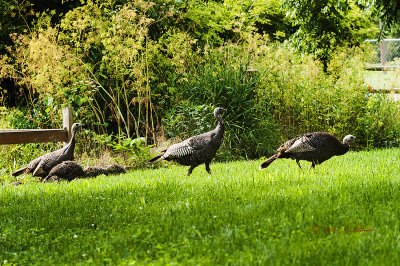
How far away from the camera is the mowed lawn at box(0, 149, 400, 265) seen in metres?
3.66

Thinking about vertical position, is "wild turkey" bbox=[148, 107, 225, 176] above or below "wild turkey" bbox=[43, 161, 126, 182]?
above

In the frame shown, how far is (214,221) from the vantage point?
464 cm

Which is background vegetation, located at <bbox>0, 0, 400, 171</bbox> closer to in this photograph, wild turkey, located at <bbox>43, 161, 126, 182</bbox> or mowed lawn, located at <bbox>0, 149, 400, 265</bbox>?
wild turkey, located at <bbox>43, 161, 126, 182</bbox>

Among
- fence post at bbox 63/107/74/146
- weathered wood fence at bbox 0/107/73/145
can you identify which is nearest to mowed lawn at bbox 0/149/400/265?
weathered wood fence at bbox 0/107/73/145

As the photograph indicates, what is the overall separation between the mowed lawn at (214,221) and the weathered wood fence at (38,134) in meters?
1.68

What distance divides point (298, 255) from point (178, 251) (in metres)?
0.93

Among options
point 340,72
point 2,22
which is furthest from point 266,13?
point 2,22

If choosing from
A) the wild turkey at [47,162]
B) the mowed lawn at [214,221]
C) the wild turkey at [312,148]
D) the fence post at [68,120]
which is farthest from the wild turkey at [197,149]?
the fence post at [68,120]

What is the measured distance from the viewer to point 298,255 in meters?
3.46

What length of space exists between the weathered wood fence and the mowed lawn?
1678mm

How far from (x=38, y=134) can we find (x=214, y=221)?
18.2 ft

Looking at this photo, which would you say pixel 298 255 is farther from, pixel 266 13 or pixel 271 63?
pixel 266 13

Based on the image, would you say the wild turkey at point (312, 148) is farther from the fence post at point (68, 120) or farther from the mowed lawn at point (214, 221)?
the fence post at point (68, 120)

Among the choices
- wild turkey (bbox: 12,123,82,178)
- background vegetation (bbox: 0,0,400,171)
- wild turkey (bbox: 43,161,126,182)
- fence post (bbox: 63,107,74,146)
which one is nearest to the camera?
wild turkey (bbox: 43,161,126,182)
